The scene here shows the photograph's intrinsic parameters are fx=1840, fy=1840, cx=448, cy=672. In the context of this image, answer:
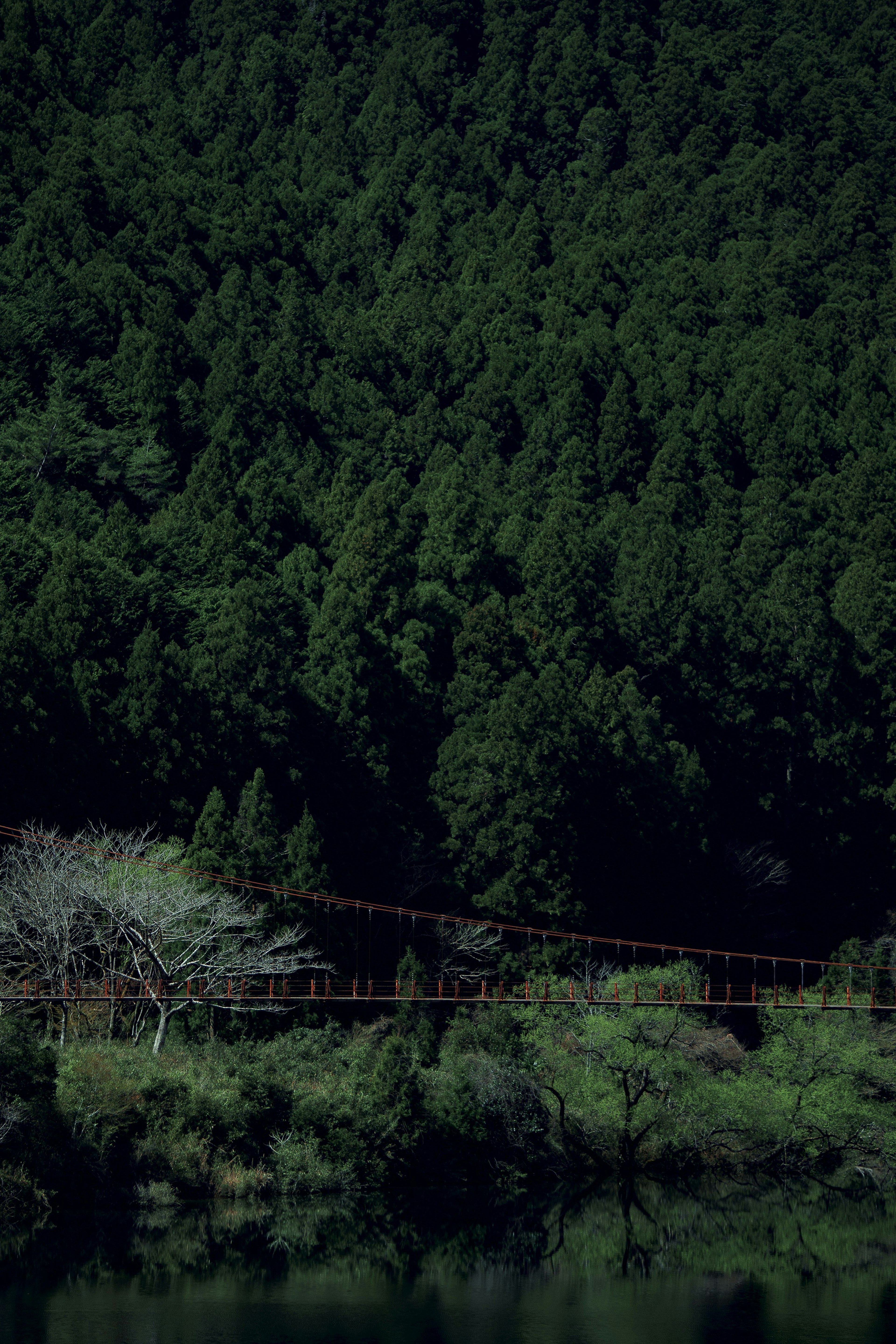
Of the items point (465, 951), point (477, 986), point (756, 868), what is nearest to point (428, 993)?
point (477, 986)

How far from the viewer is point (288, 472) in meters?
69.9

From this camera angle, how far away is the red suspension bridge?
36719mm

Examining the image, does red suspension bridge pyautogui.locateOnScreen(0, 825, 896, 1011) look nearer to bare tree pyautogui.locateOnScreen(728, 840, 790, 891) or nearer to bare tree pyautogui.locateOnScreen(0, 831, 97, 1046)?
bare tree pyautogui.locateOnScreen(0, 831, 97, 1046)

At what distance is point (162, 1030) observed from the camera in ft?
117

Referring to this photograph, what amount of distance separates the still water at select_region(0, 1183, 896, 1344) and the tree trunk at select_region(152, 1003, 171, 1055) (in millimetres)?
4067

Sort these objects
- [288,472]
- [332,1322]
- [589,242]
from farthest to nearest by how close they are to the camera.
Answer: [589,242], [288,472], [332,1322]

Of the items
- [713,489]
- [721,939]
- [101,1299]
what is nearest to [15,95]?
[713,489]

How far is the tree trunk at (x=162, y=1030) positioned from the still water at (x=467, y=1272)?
4067 millimetres

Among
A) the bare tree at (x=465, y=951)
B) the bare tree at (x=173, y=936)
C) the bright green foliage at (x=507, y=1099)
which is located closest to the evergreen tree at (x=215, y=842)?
the bare tree at (x=173, y=936)

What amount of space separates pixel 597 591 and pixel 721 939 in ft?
42.5

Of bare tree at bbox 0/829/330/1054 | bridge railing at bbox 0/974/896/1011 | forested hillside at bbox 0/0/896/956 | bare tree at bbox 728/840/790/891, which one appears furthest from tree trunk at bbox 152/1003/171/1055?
bare tree at bbox 728/840/790/891

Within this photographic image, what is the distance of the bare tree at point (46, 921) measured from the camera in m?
36.8

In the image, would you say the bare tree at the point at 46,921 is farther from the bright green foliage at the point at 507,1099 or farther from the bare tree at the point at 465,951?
the bare tree at the point at 465,951

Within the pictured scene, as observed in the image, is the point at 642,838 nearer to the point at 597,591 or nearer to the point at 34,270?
the point at 597,591
